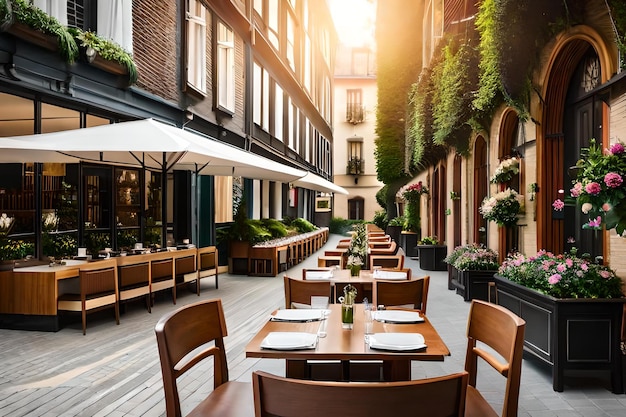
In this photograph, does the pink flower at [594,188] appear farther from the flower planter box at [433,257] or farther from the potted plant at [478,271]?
the flower planter box at [433,257]

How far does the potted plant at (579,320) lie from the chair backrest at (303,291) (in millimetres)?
1909

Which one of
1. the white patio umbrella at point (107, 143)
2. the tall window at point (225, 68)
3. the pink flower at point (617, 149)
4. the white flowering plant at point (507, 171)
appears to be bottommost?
the pink flower at point (617, 149)

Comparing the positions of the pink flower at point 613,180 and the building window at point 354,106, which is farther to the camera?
the building window at point 354,106

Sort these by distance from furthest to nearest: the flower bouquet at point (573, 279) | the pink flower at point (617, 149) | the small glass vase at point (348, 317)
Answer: the flower bouquet at point (573, 279), the pink flower at point (617, 149), the small glass vase at point (348, 317)

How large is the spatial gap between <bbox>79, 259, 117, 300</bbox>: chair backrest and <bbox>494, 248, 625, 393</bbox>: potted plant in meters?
4.79

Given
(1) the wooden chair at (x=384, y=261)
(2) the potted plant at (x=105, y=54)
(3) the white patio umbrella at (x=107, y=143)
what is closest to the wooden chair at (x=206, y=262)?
(3) the white patio umbrella at (x=107, y=143)

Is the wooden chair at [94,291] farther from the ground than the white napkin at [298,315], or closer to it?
closer to it

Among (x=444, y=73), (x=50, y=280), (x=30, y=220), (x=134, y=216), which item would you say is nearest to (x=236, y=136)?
(x=134, y=216)

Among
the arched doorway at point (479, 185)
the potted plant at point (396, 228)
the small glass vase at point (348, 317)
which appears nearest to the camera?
the small glass vase at point (348, 317)

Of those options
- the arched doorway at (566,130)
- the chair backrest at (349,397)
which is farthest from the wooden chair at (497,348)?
the arched doorway at (566,130)

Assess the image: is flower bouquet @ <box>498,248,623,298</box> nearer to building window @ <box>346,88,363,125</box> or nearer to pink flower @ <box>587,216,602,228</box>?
pink flower @ <box>587,216,602,228</box>

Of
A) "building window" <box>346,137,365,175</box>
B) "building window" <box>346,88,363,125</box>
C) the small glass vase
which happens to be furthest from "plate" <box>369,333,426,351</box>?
"building window" <box>346,88,363,125</box>

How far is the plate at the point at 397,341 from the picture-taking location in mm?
2396

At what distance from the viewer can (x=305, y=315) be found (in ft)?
10.1
